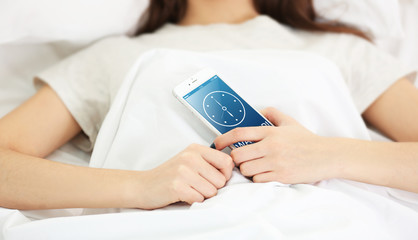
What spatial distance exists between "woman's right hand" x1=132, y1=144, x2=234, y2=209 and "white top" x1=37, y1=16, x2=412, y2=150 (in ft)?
0.89

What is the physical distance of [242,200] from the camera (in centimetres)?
52

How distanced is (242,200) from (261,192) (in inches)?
1.3

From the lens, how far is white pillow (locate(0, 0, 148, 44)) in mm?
851

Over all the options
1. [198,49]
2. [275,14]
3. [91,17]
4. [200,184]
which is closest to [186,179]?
[200,184]

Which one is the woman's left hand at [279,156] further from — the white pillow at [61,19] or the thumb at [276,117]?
the white pillow at [61,19]

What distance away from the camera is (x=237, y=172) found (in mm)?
602

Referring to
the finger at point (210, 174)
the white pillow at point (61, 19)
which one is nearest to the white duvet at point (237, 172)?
the finger at point (210, 174)

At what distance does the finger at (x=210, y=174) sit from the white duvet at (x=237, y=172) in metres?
0.01

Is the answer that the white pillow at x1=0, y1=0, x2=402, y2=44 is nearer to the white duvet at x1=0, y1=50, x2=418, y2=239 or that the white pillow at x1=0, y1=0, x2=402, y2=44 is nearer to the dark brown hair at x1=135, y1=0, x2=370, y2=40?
the dark brown hair at x1=135, y1=0, x2=370, y2=40

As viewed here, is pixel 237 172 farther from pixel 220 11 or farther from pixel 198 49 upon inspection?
pixel 220 11

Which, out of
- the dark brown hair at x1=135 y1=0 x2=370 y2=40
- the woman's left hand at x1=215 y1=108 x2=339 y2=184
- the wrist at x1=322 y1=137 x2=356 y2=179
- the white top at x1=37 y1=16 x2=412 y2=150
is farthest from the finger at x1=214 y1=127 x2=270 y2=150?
the dark brown hair at x1=135 y1=0 x2=370 y2=40

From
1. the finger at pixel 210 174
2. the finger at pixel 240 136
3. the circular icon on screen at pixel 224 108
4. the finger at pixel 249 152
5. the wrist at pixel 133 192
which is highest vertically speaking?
the circular icon on screen at pixel 224 108

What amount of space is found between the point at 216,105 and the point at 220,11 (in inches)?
18.2

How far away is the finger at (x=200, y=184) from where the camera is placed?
0.56m
